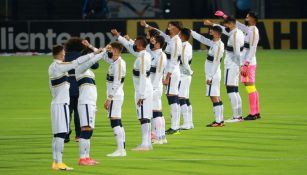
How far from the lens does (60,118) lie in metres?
18.2

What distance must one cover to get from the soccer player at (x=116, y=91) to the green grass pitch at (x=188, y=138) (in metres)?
0.34

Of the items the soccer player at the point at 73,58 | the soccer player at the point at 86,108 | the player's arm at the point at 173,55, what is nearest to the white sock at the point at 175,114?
the player's arm at the point at 173,55

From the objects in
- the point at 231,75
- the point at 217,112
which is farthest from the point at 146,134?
the point at 231,75

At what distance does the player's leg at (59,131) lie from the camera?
18109mm

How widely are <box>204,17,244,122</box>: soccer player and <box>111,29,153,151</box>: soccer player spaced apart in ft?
16.6

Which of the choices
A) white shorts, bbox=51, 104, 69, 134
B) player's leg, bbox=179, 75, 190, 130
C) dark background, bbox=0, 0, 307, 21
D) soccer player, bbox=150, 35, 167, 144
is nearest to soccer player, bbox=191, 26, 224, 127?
player's leg, bbox=179, 75, 190, 130

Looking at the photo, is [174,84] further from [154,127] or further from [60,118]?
[60,118]

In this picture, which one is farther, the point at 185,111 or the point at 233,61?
the point at 233,61

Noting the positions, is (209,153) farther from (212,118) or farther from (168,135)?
(212,118)

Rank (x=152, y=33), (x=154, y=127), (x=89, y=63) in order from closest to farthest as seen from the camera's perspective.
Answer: (x=89, y=63)
(x=152, y=33)
(x=154, y=127)

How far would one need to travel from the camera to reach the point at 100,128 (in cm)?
2475

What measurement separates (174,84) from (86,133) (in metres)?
4.67

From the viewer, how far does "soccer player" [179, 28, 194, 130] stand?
77.2 ft

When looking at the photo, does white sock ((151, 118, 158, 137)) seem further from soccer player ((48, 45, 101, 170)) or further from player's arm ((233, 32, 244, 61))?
player's arm ((233, 32, 244, 61))
